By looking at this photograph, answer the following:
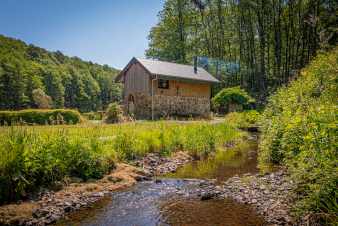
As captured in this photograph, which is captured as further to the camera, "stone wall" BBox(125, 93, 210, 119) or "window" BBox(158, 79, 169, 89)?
"window" BBox(158, 79, 169, 89)

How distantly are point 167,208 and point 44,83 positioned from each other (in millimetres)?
68508

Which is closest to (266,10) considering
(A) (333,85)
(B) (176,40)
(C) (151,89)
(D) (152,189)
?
(B) (176,40)

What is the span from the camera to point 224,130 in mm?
17531

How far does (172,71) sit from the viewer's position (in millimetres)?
29859

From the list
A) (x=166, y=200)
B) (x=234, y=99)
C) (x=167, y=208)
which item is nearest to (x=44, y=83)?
(x=234, y=99)

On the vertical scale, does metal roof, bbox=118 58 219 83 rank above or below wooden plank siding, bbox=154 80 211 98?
above

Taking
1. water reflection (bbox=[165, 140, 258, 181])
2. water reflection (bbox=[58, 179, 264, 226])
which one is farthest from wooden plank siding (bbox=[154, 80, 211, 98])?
water reflection (bbox=[58, 179, 264, 226])

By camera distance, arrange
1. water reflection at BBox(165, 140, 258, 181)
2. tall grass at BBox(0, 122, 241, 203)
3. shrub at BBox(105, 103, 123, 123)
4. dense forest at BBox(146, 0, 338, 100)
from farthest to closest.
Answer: dense forest at BBox(146, 0, 338, 100), shrub at BBox(105, 103, 123, 123), water reflection at BBox(165, 140, 258, 181), tall grass at BBox(0, 122, 241, 203)

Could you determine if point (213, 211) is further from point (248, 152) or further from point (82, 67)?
point (82, 67)

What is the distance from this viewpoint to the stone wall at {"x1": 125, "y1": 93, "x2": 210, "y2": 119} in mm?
29312

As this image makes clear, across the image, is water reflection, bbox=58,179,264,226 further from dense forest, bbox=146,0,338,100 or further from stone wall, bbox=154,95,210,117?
dense forest, bbox=146,0,338,100

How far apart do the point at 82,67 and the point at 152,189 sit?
99.8 metres

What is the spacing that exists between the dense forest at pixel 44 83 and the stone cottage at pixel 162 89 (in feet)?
73.2

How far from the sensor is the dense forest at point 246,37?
36.1m
